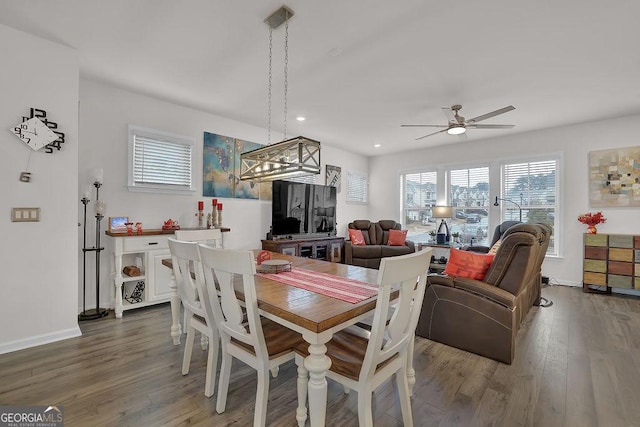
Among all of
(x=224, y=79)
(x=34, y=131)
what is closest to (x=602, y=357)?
(x=224, y=79)

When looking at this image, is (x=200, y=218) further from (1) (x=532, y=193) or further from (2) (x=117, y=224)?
(1) (x=532, y=193)

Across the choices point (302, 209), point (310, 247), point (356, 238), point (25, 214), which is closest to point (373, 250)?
point (356, 238)

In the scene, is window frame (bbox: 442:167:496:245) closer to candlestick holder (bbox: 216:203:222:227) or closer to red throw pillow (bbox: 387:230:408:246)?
red throw pillow (bbox: 387:230:408:246)

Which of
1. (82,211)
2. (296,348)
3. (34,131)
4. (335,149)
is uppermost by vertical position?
(335,149)

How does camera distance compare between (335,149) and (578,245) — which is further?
(335,149)

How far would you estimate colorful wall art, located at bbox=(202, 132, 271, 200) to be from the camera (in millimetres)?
4219

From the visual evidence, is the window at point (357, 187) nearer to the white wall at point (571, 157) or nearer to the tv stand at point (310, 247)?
the tv stand at point (310, 247)

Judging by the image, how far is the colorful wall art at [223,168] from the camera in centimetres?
422

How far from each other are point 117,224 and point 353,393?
10.3ft

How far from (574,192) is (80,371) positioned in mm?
6689

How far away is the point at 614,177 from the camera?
4391 mm

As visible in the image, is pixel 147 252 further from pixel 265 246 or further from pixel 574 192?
pixel 574 192

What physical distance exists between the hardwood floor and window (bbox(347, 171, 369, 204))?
446 cm

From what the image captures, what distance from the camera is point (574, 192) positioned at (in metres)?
4.76
